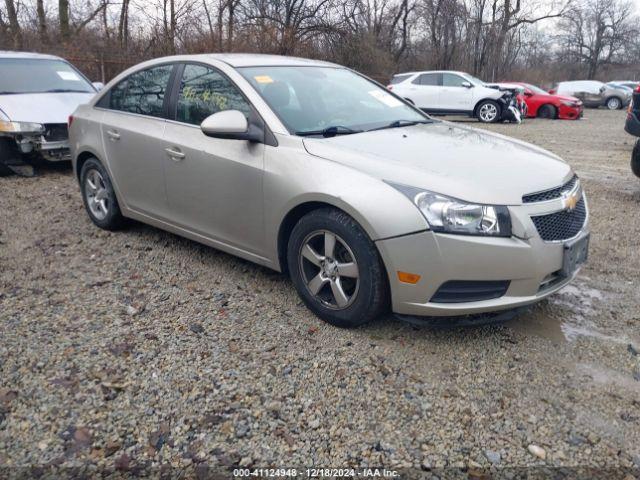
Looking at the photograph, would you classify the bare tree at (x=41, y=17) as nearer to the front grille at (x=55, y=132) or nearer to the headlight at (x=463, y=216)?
the front grille at (x=55, y=132)

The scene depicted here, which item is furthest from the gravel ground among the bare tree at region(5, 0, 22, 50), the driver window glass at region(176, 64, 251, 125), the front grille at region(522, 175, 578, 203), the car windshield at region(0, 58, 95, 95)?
the bare tree at region(5, 0, 22, 50)

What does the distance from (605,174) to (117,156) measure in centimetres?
685

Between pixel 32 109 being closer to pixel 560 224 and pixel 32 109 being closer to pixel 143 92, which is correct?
pixel 143 92

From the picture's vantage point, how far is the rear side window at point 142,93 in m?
4.25

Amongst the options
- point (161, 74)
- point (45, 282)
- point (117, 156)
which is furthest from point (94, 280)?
point (161, 74)

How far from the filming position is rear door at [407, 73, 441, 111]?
17.2 m

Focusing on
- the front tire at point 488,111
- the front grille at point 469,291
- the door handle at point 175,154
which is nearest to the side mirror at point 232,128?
the door handle at point 175,154

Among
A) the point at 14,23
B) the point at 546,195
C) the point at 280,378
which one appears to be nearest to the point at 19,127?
the point at 280,378

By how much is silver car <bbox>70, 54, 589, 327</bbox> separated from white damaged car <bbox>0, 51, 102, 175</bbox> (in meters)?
3.02

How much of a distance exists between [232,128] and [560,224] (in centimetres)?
197

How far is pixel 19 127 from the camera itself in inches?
275

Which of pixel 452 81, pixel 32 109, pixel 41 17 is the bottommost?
pixel 32 109

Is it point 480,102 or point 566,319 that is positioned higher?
point 480,102

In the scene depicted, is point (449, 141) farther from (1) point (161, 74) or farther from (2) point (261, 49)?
(2) point (261, 49)
